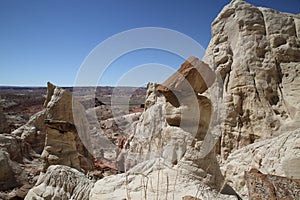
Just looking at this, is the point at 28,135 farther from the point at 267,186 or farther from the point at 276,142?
the point at 267,186

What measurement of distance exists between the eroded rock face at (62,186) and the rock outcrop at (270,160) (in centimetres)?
266

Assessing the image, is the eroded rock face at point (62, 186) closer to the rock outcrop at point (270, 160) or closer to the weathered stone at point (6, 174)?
the rock outcrop at point (270, 160)

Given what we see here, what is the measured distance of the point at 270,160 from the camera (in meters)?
4.04

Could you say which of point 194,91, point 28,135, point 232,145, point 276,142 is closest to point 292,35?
point 232,145

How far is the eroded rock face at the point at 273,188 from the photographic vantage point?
1612mm

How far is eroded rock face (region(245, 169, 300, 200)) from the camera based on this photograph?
161cm

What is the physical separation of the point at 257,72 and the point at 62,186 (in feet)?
21.4

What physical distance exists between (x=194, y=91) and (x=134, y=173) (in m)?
1.43

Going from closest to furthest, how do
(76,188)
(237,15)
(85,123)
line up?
(76,188)
(237,15)
(85,123)

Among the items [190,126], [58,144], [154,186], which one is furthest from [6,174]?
[190,126]

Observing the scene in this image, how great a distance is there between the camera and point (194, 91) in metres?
3.04

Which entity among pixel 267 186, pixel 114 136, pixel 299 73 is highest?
pixel 299 73

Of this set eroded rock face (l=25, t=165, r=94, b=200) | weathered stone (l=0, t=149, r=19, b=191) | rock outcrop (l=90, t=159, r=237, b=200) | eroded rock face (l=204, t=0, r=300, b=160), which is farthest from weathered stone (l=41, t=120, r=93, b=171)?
eroded rock face (l=204, t=0, r=300, b=160)

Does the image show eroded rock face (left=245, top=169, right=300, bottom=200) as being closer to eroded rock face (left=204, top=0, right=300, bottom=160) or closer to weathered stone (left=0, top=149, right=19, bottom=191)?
eroded rock face (left=204, top=0, right=300, bottom=160)
